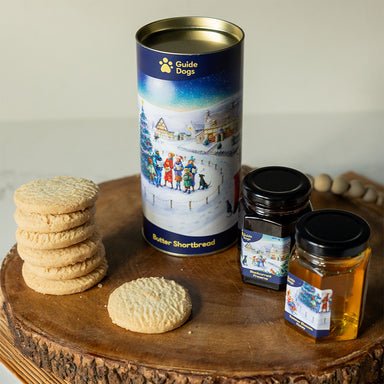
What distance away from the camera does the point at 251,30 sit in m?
2.37

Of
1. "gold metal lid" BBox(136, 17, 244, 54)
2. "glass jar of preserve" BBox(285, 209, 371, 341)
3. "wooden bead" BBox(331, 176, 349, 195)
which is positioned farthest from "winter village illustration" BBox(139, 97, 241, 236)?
"wooden bead" BBox(331, 176, 349, 195)

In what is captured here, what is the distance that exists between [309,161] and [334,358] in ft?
3.68

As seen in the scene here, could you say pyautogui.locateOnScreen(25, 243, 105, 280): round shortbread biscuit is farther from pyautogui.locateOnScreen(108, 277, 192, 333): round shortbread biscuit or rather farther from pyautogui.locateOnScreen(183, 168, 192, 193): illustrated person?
pyautogui.locateOnScreen(183, 168, 192, 193): illustrated person

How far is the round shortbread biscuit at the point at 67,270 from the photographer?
131 centimetres

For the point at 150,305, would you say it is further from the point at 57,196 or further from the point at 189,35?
the point at 189,35

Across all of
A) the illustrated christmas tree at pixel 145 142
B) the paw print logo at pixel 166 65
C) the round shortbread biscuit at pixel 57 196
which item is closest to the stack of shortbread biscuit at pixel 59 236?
the round shortbread biscuit at pixel 57 196

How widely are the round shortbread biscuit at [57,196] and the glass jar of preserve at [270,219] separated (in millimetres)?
292

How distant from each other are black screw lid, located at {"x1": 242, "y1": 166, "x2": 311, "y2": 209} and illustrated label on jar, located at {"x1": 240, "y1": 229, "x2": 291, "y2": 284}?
64 millimetres

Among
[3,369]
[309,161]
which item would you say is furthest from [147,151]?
[309,161]

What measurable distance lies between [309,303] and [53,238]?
1.53 feet

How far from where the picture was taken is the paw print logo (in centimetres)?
→ 126

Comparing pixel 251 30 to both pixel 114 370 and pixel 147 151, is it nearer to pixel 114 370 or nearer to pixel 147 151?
pixel 147 151

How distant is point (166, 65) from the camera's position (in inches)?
49.7

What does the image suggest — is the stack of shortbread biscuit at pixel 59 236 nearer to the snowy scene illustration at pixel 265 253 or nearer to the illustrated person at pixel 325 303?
the snowy scene illustration at pixel 265 253
